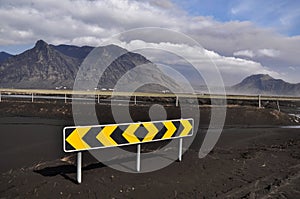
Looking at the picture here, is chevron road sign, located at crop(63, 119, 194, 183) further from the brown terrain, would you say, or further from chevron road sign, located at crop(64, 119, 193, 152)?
the brown terrain

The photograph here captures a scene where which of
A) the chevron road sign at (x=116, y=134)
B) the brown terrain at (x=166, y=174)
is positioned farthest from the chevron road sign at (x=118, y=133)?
the brown terrain at (x=166, y=174)

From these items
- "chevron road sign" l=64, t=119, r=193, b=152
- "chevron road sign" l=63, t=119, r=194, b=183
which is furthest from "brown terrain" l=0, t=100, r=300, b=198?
"chevron road sign" l=64, t=119, r=193, b=152

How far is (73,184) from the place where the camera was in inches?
269

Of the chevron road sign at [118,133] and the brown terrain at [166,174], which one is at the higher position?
the chevron road sign at [118,133]

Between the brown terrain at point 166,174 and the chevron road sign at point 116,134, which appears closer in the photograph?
the chevron road sign at point 116,134

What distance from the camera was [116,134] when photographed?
7.14 meters

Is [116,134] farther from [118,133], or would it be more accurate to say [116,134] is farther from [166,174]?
[166,174]

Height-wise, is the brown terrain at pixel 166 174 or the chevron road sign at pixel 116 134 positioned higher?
the chevron road sign at pixel 116 134

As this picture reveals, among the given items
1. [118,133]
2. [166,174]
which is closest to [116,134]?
[118,133]

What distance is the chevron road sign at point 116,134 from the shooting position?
634 cm

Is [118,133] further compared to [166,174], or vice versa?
[166,174]

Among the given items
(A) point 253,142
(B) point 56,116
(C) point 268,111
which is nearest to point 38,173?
(A) point 253,142

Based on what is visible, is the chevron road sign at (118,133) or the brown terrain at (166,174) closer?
the chevron road sign at (118,133)

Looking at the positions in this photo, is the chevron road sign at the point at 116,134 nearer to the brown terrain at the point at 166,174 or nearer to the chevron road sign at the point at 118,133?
the chevron road sign at the point at 118,133
